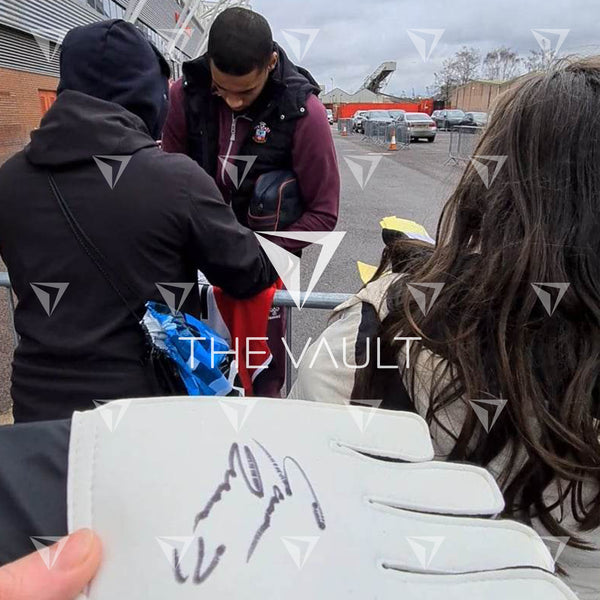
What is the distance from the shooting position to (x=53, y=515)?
0.57 metres

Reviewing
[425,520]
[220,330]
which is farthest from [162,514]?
[220,330]

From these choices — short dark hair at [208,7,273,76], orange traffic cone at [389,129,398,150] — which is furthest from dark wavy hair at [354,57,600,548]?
orange traffic cone at [389,129,398,150]

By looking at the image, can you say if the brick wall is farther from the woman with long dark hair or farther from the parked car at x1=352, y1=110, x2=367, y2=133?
the parked car at x1=352, y1=110, x2=367, y2=133

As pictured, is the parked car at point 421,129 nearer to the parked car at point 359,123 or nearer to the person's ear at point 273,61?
the parked car at point 359,123

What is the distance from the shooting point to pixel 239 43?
6.67 ft

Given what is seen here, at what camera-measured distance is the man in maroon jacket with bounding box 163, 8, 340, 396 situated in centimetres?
207

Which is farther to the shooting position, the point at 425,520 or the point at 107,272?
the point at 107,272

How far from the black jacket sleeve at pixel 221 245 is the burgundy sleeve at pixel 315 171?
0.53m

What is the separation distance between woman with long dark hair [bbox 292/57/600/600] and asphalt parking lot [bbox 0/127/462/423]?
0.73ft

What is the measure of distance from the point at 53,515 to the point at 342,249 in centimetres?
677

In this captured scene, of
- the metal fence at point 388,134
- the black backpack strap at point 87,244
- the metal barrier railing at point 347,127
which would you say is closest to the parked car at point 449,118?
the metal barrier railing at point 347,127

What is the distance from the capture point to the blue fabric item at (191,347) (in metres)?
1.40

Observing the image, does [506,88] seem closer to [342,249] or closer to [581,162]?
[581,162]

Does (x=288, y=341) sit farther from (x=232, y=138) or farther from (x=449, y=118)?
(x=449, y=118)
